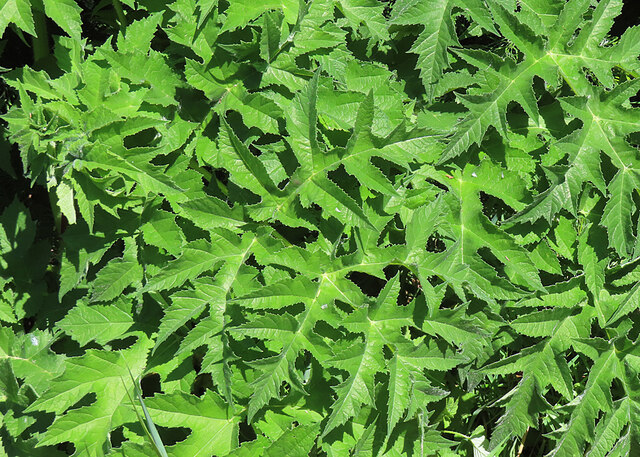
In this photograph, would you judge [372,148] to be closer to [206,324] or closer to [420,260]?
[420,260]

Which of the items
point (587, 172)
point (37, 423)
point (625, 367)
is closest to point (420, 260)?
point (587, 172)

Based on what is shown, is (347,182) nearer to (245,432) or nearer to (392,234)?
(392,234)

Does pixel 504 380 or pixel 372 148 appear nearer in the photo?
pixel 372 148

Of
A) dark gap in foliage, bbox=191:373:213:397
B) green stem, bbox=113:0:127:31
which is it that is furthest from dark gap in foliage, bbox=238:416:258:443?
green stem, bbox=113:0:127:31

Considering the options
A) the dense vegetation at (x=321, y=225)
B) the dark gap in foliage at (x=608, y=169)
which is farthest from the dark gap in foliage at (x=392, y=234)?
the dark gap in foliage at (x=608, y=169)

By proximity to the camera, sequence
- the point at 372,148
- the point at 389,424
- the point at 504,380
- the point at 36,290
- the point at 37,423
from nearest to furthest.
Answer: the point at 389,424, the point at 372,148, the point at 37,423, the point at 36,290, the point at 504,380

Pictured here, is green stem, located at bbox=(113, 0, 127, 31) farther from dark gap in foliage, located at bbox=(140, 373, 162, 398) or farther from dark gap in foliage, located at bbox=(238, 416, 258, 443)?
dark gap in foliage, located at bbox=(238, 416, 258, 443)
